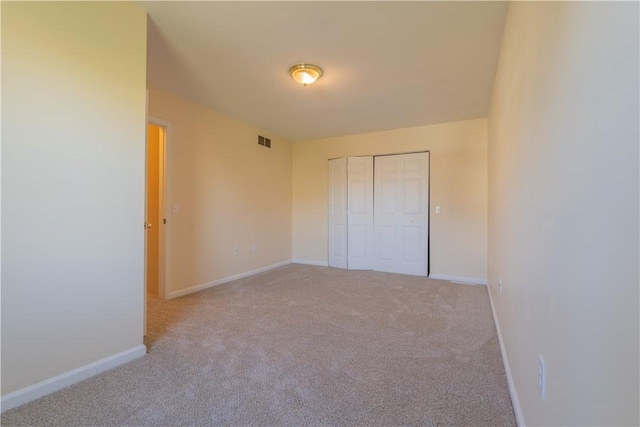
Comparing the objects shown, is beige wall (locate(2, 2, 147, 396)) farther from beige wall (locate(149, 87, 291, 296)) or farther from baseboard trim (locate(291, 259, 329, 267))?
baseboard trim (locate(291, 259, 329, 267))

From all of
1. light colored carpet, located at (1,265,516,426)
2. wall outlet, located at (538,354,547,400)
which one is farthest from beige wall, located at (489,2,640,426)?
light colored carpet, located at (1,265,516,426)

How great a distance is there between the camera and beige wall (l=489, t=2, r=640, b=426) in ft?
1.76

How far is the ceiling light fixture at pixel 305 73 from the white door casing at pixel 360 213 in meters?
2.36

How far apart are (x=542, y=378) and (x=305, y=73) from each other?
2.75 meters

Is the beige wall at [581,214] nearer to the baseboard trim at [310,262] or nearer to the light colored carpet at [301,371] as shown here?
the light colored carpet at [301,371]

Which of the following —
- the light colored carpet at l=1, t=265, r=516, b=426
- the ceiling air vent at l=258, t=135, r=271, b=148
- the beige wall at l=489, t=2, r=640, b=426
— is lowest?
the light colored carpet at l=1, t=265, r=516, b=426

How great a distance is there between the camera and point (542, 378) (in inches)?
40.9

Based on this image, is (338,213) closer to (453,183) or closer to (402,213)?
(402,213)

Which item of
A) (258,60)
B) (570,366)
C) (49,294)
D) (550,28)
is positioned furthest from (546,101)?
(49,294)

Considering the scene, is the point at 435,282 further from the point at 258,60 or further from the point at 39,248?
the point at 39,248

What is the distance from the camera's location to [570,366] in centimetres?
79

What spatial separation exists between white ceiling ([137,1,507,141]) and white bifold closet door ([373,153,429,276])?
0.97 metres

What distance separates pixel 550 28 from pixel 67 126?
240cm

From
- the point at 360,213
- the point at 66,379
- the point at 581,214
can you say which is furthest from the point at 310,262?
the point at 581,214
